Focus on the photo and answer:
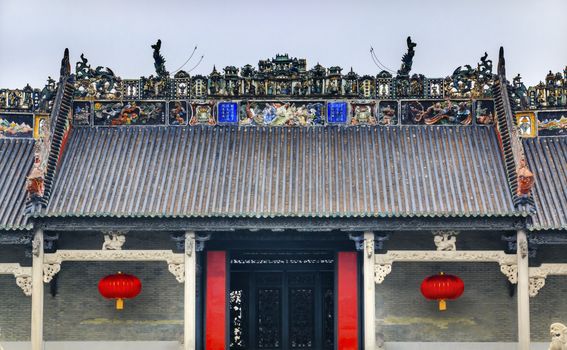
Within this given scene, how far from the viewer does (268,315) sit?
82.6ft

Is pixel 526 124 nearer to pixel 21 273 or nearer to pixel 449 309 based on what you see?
pixel 449 309

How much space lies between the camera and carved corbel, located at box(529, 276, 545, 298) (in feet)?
75.8

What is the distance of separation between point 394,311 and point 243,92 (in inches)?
275

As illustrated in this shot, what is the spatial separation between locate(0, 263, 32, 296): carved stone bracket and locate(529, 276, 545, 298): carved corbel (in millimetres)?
11866

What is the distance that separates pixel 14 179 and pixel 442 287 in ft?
35.7

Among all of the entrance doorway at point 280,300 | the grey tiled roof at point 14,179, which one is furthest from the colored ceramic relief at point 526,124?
the grey tiled roof at point 14,179

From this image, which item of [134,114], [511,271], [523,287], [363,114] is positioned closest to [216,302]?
[134,114]

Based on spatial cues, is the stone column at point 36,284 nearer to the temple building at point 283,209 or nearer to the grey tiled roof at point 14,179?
the temple building at point 283,209

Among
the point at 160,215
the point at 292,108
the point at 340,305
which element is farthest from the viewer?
the point at 292,108

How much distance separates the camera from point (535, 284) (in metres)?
23.2

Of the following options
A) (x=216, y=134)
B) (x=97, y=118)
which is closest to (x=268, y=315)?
(x=216, y=134)

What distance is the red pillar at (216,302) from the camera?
24406mm

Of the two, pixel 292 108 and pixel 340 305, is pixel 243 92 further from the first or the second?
pixel 340 305

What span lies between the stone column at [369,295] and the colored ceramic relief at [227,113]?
524cm
